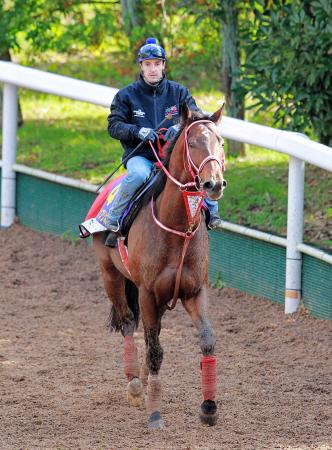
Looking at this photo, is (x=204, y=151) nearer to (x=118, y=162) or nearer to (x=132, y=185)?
(x=132, y=185)

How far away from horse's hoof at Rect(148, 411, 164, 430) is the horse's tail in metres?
1.20

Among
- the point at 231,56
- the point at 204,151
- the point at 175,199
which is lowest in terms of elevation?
the point at 231,56

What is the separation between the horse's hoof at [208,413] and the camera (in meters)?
6.69

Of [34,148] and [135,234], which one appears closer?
[135,234]

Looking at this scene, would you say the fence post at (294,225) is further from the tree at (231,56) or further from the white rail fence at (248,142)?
the tree at (231,56)

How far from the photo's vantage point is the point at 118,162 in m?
12.0

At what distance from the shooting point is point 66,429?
6797mm

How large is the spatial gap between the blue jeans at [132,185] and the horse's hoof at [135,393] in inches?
43.2

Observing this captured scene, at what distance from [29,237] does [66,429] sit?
198 inches

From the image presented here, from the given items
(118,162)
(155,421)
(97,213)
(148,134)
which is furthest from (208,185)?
(118,162)

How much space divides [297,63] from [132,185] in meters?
3.37

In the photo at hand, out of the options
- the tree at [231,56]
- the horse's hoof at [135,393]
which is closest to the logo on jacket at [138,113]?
the horse's hoof at [135,393]

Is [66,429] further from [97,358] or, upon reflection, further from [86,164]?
[86,164]

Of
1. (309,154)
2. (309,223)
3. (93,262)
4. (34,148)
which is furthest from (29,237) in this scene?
(309,154)
